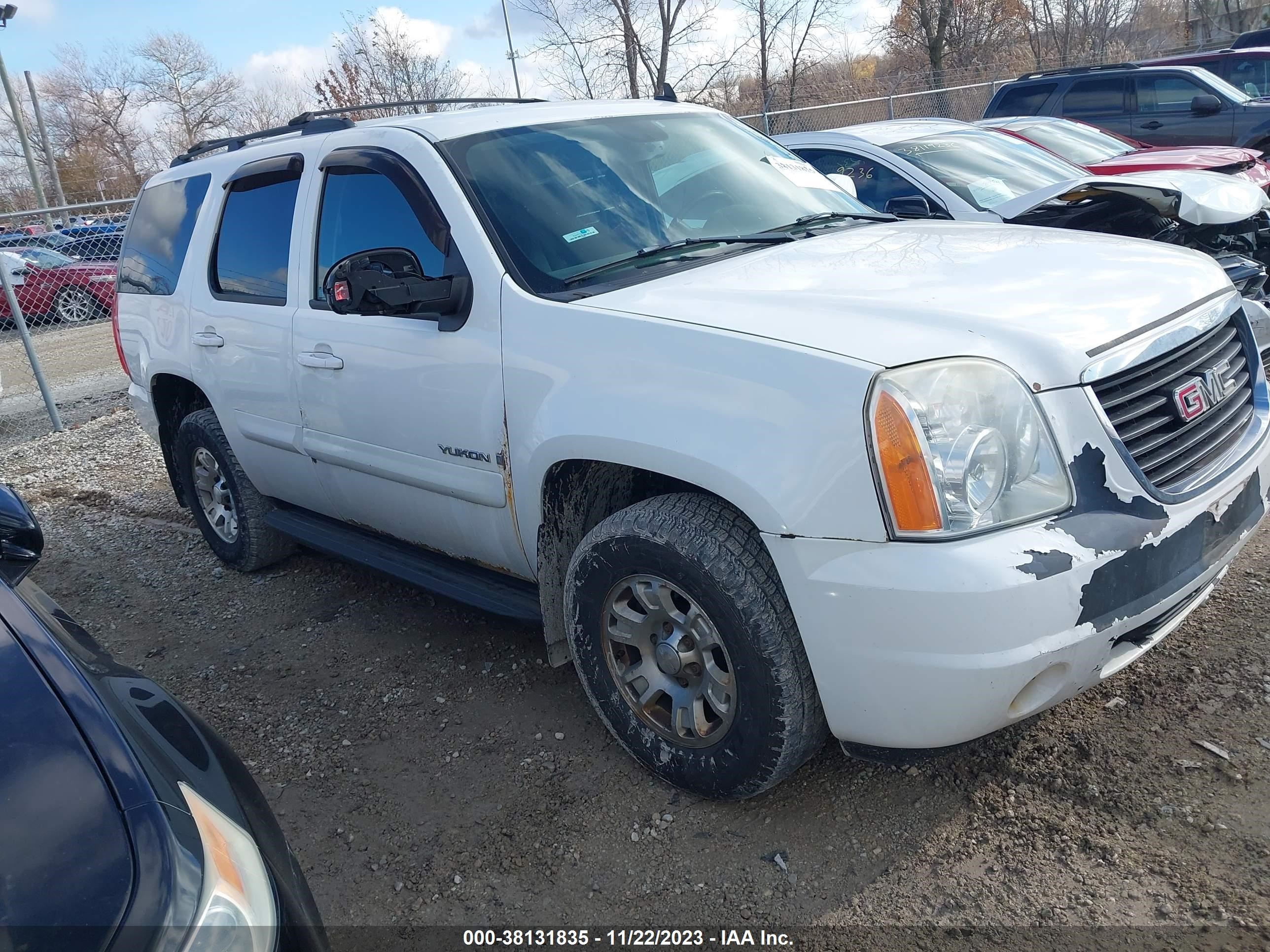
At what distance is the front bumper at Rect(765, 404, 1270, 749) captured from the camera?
2.17m

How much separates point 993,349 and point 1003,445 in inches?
9.2

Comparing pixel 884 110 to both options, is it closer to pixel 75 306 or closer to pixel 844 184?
pixel 75 306

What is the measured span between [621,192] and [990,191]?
13.3ft

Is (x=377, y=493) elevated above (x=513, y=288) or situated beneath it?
situated beneath

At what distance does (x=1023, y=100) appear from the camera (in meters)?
12.6

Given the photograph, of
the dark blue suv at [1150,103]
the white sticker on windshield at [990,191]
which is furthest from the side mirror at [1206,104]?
the white sticker on windshield at [990,191]

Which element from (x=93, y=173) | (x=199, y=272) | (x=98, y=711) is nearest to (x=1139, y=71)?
(x=199, y=272)

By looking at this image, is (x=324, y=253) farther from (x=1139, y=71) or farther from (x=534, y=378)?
(x=1139, y=71)

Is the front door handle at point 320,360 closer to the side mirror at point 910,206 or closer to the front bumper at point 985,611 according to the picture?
the front bumper at point 985,611

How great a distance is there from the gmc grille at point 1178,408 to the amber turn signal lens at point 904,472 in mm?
520

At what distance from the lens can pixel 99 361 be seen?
13.5 meters

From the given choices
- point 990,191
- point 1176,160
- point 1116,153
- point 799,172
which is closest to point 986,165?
point 990,191

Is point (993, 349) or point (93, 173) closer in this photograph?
point (993, 349)

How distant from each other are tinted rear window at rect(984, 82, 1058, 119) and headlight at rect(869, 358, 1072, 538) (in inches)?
449
